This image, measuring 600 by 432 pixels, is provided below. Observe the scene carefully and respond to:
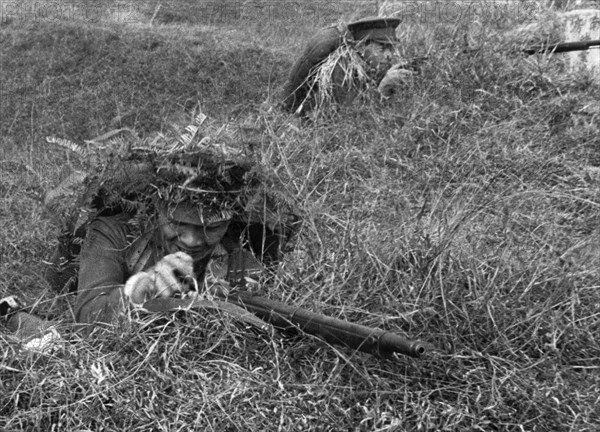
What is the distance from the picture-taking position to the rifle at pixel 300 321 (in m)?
3.25

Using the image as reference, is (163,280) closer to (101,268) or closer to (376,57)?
(101,268)

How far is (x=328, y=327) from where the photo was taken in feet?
11.4

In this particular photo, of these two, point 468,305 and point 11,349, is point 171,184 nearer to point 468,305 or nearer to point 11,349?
point 11,349

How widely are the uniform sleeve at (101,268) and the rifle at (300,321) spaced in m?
0.35

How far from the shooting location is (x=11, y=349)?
362 centimetres

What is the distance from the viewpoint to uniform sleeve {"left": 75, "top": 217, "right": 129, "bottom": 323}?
4.11 meters

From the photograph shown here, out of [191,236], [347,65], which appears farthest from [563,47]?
[191,236]

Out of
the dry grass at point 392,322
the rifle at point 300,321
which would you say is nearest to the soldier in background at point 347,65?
the dry grass at point 392,322

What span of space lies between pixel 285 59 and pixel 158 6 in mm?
2644

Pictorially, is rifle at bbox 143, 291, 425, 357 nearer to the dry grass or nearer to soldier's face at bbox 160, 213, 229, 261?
the dry grass

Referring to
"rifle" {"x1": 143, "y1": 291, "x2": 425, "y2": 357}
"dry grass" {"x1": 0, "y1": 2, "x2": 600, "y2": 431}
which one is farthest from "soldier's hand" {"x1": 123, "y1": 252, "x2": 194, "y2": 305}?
"dry grass" {"x1": 0, "y1": 2, "x2": 600, "y2": 431}

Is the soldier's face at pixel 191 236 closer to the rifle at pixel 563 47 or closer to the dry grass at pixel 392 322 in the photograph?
the dry grass at pixel 392 322

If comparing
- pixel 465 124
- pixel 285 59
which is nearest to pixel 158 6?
pixel 285 59

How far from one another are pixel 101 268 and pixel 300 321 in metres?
1.11
